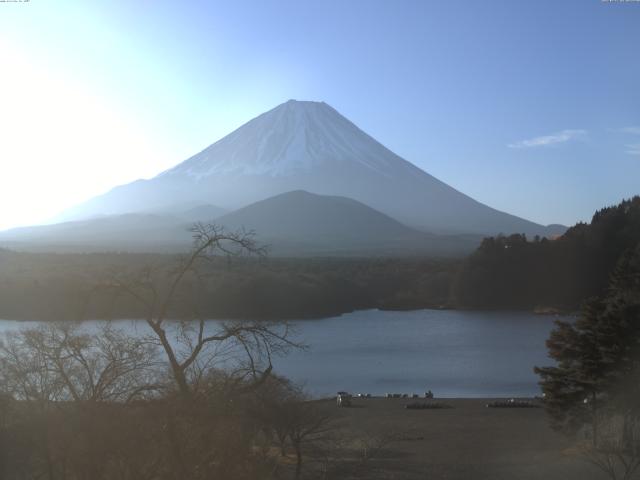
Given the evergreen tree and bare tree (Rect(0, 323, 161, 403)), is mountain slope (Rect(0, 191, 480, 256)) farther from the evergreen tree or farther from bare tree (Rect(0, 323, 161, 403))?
bare tree (Rect(0, 323, 161, 403))

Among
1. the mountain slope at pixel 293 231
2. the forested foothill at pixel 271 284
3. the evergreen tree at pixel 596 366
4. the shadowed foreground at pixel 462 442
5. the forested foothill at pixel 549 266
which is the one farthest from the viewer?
the mountain slope at pixel 293 231

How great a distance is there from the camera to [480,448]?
10.1 metres

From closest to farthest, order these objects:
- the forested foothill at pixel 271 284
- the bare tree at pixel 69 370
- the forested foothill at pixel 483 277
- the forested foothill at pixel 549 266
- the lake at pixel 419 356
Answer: the bare tree at pixel 69 370
the lake at pixel 419 356
the forested foothill at pixel 271 284
the forested foothill at pixel 483 277
the forested foothill at pixel 549 266

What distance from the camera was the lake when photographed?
16344 millimetres

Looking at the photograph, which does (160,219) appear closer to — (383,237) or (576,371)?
(383,237)

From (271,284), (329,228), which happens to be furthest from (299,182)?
(271,284)

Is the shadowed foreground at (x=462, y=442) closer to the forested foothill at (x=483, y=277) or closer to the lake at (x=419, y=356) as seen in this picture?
the lake at (x=419, y=356)

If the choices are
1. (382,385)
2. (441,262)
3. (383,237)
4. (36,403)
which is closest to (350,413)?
(382,385)

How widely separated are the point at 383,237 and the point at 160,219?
1883 cm

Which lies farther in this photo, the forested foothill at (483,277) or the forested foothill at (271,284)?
the forested foothill at (483,277)

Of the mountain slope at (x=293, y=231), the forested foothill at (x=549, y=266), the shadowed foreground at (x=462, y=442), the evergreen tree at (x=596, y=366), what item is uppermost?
the mountain slope at (x=293, y=231)

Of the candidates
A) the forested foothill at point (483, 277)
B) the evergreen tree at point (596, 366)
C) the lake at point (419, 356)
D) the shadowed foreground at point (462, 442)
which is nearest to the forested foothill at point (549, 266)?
the forested foothill at point (483, 277)

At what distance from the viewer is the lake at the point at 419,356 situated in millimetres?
16344

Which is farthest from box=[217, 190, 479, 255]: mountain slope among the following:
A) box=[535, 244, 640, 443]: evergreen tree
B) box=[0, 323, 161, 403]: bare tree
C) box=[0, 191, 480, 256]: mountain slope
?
box=[0, 323, 161, 403]: bare tree
